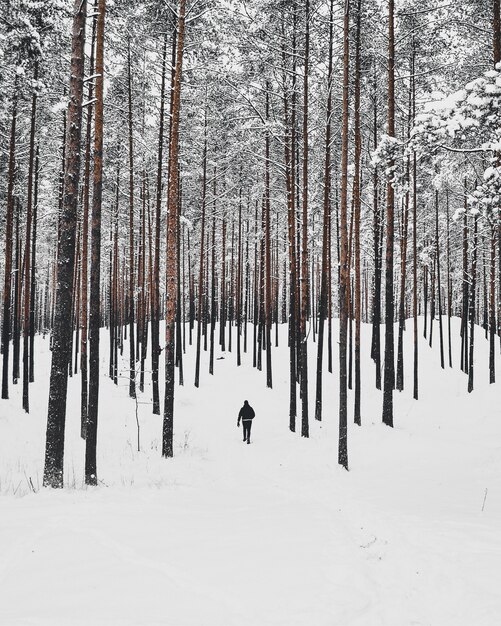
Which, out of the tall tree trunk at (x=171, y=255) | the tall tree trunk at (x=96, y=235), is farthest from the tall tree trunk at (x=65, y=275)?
the tall tree trunk at (x=171, y=255)

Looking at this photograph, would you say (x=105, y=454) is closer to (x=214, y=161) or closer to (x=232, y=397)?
(x=232, y=397)

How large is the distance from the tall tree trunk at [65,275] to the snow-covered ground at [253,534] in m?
0.71

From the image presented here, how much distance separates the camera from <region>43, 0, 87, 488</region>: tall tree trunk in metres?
7.86

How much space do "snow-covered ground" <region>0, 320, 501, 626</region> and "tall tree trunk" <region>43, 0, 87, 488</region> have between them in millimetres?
712

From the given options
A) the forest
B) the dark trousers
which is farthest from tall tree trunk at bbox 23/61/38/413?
the dark trousers

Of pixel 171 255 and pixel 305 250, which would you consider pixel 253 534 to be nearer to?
pixel 171 255

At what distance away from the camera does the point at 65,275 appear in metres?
8.02

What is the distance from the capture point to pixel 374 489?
9.61 m

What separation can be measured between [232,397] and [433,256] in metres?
20.9

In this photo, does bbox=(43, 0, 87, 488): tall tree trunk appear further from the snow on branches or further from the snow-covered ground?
the snow on branches

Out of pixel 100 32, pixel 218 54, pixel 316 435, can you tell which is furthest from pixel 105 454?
pixel 218 54

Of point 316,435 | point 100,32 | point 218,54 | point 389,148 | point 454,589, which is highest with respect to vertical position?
point 218,54

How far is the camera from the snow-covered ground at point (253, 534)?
4239 millimetres

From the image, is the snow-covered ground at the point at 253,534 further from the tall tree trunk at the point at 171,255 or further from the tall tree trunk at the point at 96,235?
the tall tree trunk at the point at 171,255
